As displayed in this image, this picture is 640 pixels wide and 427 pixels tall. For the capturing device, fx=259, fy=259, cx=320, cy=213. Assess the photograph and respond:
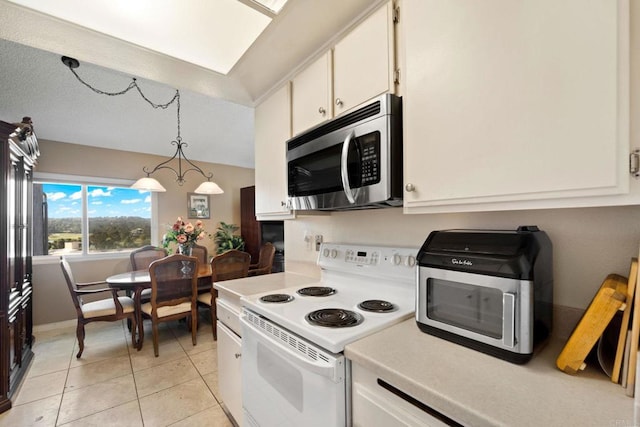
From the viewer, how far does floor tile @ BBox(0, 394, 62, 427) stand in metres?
1.74

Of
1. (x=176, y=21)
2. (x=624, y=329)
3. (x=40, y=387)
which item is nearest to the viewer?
(x=624, y=329)

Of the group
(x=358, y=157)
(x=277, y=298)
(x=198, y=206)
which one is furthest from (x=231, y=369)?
(x=198, y=206)

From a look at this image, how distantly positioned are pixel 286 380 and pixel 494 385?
757 mm

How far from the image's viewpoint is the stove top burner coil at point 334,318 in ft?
3.30

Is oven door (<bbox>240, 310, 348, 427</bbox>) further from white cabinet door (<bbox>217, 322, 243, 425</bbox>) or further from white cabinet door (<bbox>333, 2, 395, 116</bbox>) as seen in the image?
white cabinet door (<bbox>333, 2, 395, 116</bbox>)

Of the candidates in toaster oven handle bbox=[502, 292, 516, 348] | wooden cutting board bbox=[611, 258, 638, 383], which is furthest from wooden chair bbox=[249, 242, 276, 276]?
wooden cutting board bbox=[611, 258, 638, 383]

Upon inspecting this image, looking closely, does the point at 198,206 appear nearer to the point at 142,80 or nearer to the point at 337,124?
the point at 142,80

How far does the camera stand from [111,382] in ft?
7.11

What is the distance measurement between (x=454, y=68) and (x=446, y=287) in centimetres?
77

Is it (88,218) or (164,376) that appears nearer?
(164,376)

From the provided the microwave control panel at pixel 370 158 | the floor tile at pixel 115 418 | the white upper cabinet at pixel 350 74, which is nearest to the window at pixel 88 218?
the floor tile at pixel 115 418

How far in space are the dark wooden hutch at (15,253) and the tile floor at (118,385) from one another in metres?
0.16

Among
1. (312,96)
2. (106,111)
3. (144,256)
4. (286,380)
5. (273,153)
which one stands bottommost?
(286,380)

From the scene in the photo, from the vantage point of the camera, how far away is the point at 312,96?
147 centimetres
